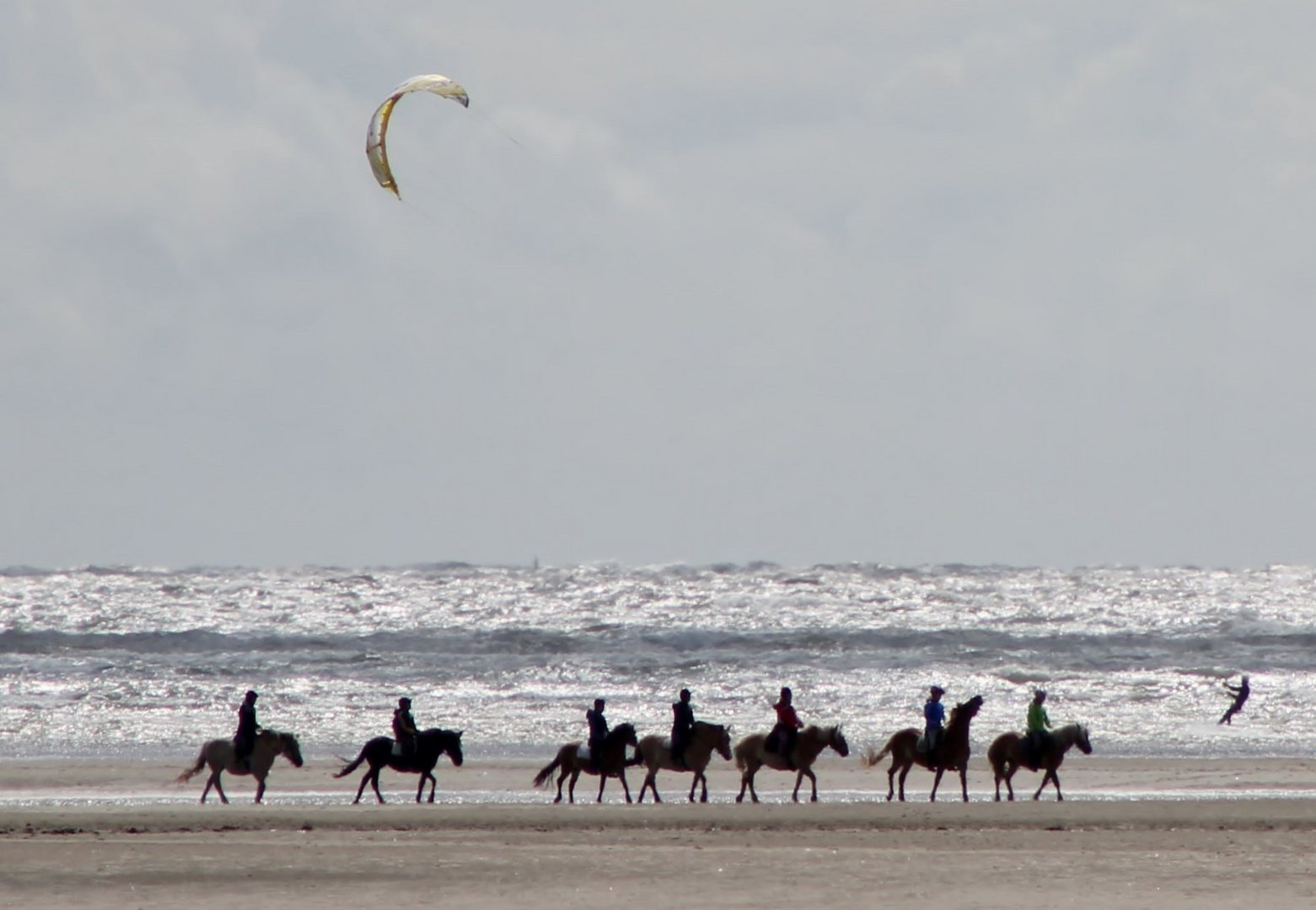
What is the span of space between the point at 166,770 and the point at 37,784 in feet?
5.81

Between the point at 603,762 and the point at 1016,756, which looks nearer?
the point at 603,762

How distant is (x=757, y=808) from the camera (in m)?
16.3

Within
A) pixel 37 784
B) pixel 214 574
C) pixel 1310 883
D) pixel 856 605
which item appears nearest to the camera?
pixel 1310 883

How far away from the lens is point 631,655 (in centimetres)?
3944

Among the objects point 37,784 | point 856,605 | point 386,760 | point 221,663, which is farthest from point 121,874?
point 856,605

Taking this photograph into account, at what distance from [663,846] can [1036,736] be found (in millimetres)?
5694

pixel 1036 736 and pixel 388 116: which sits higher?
pixel 388 116

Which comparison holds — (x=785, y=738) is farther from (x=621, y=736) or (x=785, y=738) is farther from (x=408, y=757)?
(x=408, y=757)

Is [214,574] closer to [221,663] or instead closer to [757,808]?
[221,663]

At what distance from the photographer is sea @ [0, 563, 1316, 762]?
26.0m

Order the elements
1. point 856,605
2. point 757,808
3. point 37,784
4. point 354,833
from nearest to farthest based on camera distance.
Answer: point 354,833 → point 757,808 → point 37,784 → point 856,605

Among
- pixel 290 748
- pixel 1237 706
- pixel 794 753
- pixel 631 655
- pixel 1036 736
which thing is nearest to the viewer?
pixel 794 753

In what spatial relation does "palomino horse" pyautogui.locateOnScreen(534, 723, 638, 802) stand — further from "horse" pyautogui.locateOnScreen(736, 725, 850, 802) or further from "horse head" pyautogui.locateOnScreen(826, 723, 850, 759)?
"horse head" pyautogui.locateOnScreen(826, 723, 850, 759)

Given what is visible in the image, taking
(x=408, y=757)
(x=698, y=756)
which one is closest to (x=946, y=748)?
(x=698, y=756)
